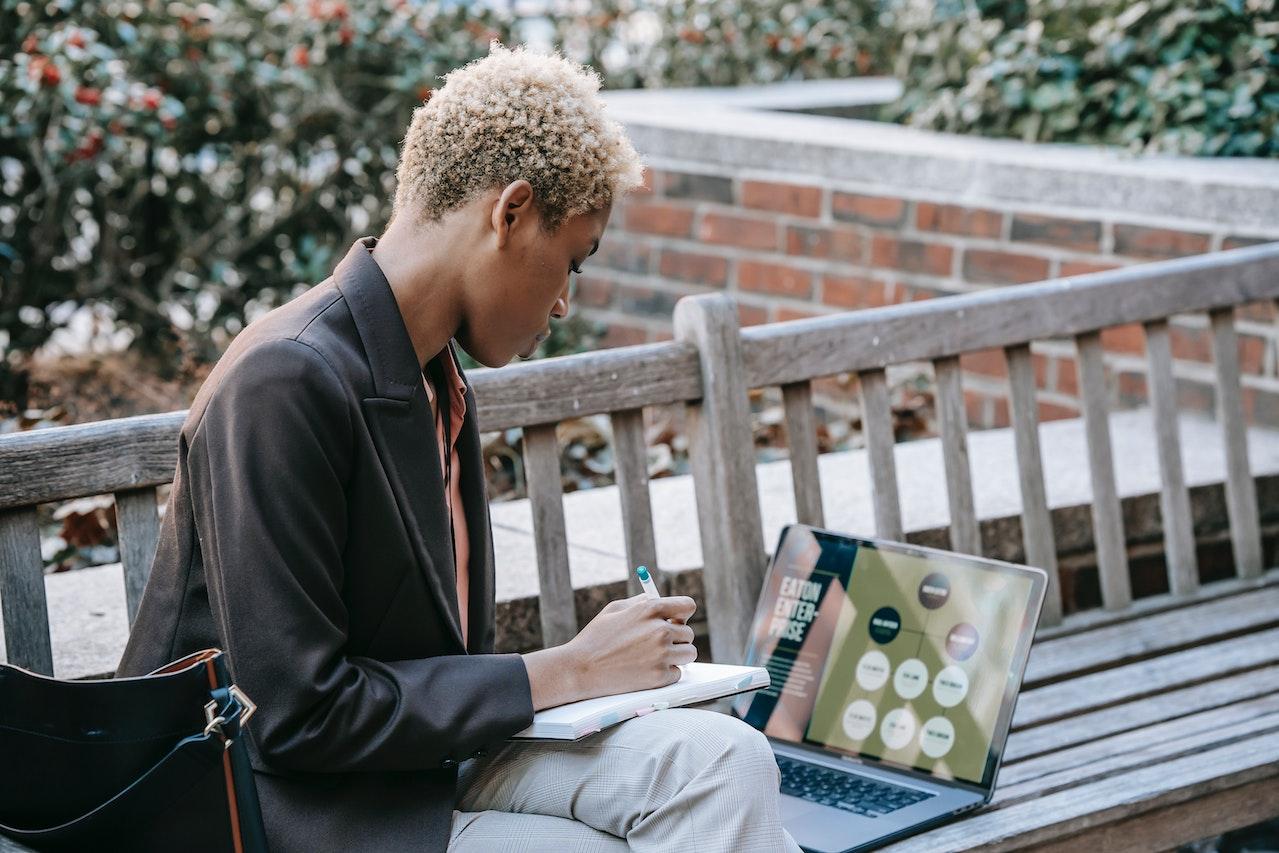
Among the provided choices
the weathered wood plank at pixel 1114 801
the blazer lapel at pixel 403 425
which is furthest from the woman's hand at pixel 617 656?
the weathered wood plank at pixel 1114 801

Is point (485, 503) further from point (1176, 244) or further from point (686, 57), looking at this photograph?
point (686, 57)

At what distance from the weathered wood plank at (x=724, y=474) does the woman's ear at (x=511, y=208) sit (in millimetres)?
939

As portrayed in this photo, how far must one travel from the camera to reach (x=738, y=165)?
192 inches

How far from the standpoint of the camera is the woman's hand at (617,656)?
1.90 meters

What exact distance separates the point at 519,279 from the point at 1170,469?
6.37 feet

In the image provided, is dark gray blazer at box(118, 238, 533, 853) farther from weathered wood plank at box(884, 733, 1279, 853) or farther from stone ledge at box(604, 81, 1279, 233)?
stone ledge at box(604, 81, 1279, 233)

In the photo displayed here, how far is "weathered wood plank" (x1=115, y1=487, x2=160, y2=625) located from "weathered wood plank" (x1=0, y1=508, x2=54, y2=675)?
13cm

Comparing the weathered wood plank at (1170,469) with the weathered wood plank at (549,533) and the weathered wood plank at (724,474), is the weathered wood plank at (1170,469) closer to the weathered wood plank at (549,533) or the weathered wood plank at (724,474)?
the weathered wood plank at (724,474)

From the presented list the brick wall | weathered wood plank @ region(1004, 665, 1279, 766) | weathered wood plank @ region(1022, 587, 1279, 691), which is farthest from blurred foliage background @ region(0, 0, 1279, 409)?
weathered wood plank @ region(1004, 665, 1279, 766)

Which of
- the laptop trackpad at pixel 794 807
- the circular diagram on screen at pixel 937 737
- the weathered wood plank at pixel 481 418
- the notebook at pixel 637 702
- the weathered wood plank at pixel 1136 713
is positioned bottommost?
the weathered wood plank at pixel 1136 713

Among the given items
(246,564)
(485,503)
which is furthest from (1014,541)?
(246,564)

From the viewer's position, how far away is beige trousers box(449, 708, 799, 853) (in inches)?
71.1

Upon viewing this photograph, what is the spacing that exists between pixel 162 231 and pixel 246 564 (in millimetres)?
4072

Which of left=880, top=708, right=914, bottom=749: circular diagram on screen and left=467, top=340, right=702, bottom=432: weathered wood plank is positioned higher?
left=467, top=340, right=702, bottom=432: weathered wood plank
